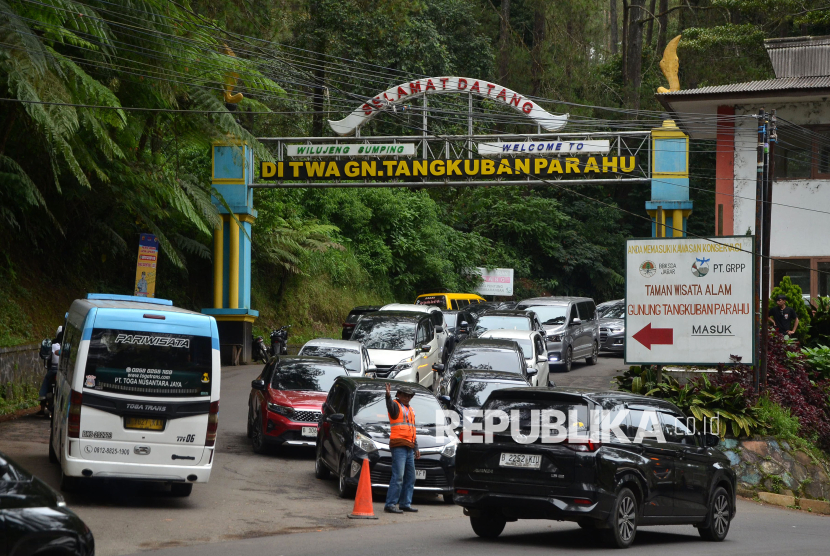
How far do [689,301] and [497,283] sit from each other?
27302 mm

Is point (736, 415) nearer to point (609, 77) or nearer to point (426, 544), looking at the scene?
point (426, 544)

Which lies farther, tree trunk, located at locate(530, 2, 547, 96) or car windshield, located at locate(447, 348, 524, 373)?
tree trunk, located at locate(530, 2, 547, 96)

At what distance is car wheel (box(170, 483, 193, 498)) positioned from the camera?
13008 mm

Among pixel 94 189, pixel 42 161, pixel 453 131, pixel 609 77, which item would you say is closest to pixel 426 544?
pixel 42 161

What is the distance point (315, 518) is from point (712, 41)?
3616cm

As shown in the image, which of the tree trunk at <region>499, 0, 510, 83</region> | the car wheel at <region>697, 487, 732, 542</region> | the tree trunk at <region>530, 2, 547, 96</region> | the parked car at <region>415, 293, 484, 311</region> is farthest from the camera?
the tree trunk at <region>530, 2, 547, 96</region>

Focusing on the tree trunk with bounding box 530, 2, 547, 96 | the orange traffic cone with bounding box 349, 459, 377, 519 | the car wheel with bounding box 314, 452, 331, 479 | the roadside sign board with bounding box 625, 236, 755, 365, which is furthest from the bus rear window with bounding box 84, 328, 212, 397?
the tree trunk with bounding box 530, 2, 547, 96

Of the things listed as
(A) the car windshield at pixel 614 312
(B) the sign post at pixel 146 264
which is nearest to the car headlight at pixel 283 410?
(B) the sign post at pixel 146 264

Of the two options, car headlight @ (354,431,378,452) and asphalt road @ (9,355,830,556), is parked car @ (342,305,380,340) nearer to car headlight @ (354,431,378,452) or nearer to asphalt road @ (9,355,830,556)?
asphalt road @ (9,355,830,556)

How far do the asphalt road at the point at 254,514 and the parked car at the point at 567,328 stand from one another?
12.6m

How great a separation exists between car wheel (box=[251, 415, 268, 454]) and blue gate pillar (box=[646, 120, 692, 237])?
13746 millimetres

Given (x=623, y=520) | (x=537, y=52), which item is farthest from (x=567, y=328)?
(x=537, y=52)

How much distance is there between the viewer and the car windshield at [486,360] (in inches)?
828

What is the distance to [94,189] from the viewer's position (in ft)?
79.2
